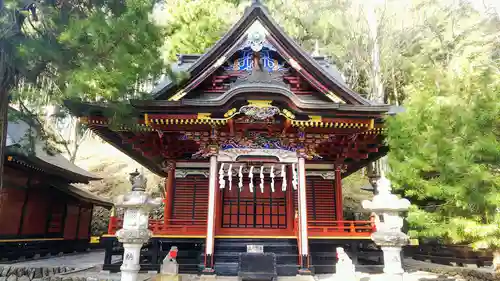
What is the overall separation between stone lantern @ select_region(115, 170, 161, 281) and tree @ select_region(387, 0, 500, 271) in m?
6.41

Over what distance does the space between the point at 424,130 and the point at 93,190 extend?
1221 inches

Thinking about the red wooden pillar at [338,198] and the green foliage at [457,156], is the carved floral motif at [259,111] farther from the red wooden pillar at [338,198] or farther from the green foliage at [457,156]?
the red wooden pillar at [338,198]

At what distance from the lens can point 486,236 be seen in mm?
7391

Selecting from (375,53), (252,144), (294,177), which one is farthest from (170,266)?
(375,53)

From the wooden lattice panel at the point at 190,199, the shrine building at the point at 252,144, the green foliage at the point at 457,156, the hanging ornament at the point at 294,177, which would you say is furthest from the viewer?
the wooden lattice panel at the point at 190,199

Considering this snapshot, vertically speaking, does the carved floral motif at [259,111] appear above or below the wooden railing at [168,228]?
above

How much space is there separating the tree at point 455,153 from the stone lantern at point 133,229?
6.41 metres

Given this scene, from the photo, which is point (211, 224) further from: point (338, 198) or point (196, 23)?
point (196, 23)

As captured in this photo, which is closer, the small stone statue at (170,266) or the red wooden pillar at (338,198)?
the small stone statue at (170,266)

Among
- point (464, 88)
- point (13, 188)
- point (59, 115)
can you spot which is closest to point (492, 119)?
point (464, 88)

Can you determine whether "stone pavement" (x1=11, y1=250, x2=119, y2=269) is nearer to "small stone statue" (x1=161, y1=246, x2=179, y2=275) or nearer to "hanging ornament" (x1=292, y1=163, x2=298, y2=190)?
"small stone statue" (x1=161, y1=246, x2=179, y2=275)

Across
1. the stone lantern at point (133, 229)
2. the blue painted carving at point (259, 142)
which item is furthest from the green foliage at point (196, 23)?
the stone lantern at point (133, 229)

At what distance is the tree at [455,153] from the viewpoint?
7426mm

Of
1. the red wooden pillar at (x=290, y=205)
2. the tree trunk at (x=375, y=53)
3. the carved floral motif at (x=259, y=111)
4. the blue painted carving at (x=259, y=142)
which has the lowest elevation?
the red wooden pillar at (x=290, y=205)
